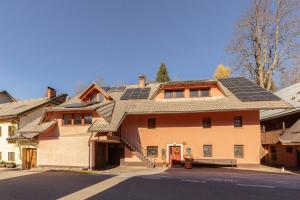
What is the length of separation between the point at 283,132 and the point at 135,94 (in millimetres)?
16254

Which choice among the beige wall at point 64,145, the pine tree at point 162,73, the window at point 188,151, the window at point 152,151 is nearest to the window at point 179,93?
the window at point 188,151

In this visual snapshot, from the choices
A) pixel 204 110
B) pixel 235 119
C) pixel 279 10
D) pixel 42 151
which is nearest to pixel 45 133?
pixel 42 151

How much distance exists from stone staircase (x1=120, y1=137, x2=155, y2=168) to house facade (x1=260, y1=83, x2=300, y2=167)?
41.2 ft

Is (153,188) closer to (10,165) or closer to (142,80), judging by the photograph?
(142,80)

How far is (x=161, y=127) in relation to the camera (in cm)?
2827

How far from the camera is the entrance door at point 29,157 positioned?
28.9 m

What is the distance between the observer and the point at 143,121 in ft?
94.3

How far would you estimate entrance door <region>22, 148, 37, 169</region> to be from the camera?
28875 mm

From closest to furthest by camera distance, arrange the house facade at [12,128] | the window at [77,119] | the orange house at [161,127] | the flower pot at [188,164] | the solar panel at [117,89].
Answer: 1. the flower pot at [188,164]
2. the orange house at [161,127]
3. the window at [77,119]
4. the house facade at [12,128]
5. the solar panel at [117,89]

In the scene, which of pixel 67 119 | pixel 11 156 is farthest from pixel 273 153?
pixel 11 156

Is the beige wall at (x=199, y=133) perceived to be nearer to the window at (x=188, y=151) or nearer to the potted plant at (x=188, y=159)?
the window at (x=188, y=151)

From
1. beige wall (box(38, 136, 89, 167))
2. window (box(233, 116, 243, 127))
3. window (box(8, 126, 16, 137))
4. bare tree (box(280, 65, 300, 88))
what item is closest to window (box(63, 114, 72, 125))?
beige wall (box(38, 136, 89, 167))

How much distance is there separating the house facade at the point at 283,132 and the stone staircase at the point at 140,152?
12543 mm

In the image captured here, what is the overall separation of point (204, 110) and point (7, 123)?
24048 mm
